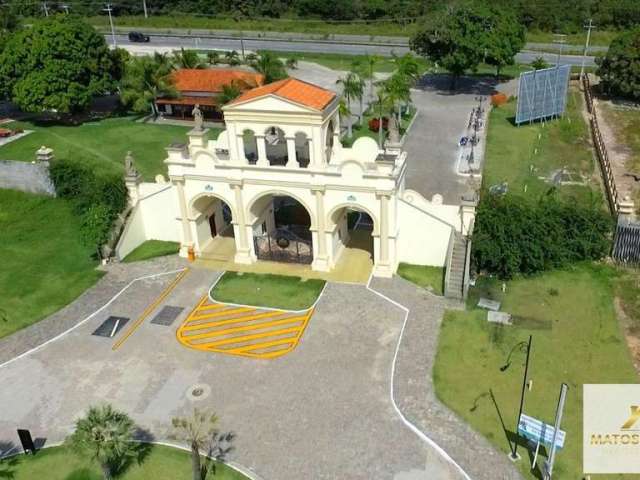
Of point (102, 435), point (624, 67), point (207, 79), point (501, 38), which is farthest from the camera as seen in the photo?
point (501, 38)

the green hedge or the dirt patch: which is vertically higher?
the green hedge

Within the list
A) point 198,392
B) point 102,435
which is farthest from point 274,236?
point 102,435

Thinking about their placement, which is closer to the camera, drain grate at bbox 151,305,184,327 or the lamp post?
the lamp post

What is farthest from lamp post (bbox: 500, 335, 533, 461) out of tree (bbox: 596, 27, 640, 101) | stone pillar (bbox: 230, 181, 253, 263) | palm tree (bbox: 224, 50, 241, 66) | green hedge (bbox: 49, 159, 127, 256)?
palm tree (bbox: 224, 50, 241, 66)

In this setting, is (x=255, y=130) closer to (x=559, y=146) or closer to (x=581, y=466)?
(x=581, y=466)

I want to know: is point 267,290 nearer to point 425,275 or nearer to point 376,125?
point 425,275

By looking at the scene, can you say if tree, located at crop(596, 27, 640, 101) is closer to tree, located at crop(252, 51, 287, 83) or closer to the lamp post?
tree, located at crop(252, 51, 287, 83)

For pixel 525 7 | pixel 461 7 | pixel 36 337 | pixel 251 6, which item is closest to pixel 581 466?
pixel 36 337
